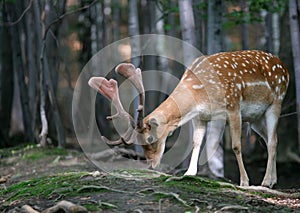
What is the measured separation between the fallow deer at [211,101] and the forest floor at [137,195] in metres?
0.65

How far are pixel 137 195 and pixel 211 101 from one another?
8.09 ft

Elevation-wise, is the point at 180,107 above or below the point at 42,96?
below

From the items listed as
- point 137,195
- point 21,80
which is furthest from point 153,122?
point 21,80

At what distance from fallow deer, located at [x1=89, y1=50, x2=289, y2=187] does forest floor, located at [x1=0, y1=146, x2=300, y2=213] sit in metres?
0.65

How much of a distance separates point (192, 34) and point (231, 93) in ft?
7.40

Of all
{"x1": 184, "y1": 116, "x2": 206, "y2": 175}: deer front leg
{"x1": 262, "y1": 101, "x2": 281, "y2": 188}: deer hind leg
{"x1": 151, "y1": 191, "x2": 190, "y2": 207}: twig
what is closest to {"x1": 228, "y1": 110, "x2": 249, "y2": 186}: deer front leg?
{"x1": 184, "y1": 116, "x2": 206, "y2": 175}: deer front leg

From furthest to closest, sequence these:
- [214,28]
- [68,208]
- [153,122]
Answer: [214,28] → [153,122] → [68,208]

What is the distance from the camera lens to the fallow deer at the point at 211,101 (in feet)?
25.1

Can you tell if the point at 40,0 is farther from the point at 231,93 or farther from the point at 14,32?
the point at 231,93

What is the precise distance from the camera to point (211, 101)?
8.10 metres

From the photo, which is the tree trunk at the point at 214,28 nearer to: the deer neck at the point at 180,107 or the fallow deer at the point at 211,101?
the fallow deer at the point at 211,101

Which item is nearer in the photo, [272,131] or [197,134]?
[197,134]

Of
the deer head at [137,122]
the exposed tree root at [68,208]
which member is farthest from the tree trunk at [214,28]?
the exposed tree root at [68,208]

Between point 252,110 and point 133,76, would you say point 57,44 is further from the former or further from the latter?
point 133,76
